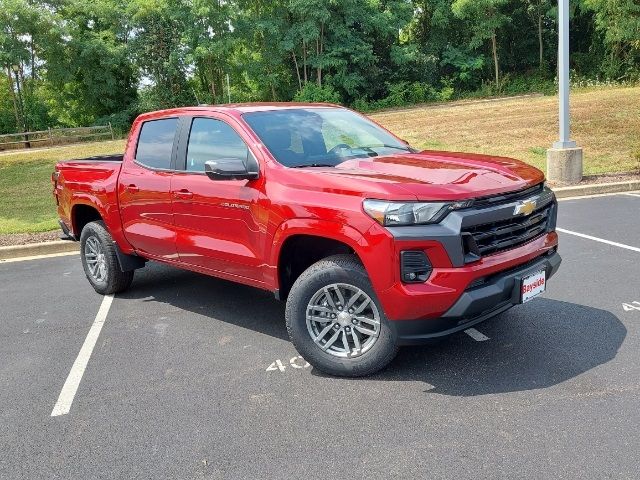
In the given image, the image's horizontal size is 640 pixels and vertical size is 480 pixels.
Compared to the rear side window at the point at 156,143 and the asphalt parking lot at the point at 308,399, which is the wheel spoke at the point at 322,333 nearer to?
the asphalt parking lot at the point at 308,399

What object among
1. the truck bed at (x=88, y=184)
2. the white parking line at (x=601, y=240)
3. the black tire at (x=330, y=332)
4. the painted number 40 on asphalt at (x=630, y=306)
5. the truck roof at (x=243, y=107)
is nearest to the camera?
the black tire at (x=330, y=332)

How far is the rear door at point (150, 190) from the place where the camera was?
5.09 m

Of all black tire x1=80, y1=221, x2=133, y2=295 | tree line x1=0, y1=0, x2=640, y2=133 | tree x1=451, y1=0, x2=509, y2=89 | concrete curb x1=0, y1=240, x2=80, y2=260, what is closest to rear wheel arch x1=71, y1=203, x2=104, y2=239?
black tire x1=80, y1=221, x2=133, y2=295

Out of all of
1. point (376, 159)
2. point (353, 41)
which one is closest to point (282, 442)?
point (376, 159)

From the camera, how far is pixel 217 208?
14.9 feet

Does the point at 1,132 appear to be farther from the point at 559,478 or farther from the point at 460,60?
the point at 559,478

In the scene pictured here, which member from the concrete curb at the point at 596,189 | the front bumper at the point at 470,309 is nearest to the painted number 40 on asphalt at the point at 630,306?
the front bumper at the point at 470,309

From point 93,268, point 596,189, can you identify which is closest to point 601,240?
point 596,189

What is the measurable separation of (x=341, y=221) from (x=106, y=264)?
3.32 meters

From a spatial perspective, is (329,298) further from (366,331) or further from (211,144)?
(211,144)

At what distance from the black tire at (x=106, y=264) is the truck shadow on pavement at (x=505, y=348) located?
0.79 metres

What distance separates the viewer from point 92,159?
649 cm

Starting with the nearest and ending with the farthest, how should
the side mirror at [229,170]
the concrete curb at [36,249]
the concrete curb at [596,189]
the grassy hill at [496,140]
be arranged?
the side mirror at [229,170] < the concrete curb at [36,249] < the concrete curb at [596,189] < the grassy hill at [496,140]

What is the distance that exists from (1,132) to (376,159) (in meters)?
38.4
